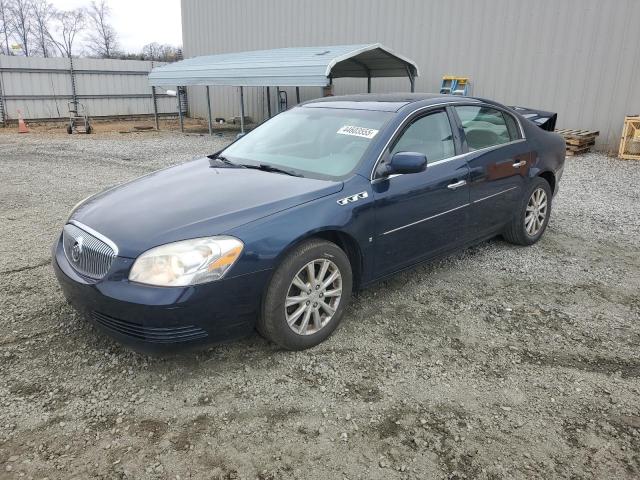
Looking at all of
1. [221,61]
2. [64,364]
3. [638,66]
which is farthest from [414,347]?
[221,61]

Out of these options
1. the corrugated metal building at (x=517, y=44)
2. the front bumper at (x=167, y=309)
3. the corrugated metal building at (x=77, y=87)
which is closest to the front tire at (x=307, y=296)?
the front bumper at (x=167, y=309)

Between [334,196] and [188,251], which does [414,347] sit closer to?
[334,196]

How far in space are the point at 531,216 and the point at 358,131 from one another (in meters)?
2.36

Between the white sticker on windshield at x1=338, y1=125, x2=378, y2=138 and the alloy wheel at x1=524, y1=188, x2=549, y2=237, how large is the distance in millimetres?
2176

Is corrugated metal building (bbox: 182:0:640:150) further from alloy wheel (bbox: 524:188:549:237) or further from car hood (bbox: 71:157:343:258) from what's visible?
car hood (bbox: 71:157:343:258)

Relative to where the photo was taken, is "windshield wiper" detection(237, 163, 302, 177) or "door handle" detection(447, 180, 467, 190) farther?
"door handle" detection(447, 180, 467, 190)

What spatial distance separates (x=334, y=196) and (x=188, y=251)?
3.29 ft

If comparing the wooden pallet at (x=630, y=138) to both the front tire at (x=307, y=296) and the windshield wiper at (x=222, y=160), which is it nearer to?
the windshield wiper at (x=222, y=160)

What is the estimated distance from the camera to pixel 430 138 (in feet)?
13.0

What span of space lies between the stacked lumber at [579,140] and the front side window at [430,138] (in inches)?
303

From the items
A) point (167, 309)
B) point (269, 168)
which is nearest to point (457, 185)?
point (269, 168)

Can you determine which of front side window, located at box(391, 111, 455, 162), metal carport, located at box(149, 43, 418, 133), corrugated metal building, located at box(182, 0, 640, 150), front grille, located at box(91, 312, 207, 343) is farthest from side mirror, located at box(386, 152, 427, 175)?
corrugated metal building, located at box(182, 0, 640, 150)

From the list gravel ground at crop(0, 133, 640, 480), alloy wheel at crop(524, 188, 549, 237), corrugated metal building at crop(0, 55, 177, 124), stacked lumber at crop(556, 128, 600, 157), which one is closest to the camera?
gravel ground at crop(0, 133, 640, 480)

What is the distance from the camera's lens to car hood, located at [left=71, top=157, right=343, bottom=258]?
9.20 feet
